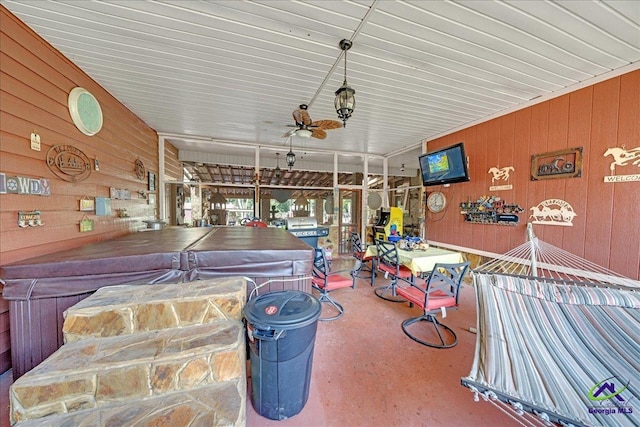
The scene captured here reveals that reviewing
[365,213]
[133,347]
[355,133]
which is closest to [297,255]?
[133,347]

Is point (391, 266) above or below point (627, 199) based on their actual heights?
below

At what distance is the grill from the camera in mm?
5535

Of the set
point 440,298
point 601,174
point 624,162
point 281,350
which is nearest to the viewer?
point 281,350

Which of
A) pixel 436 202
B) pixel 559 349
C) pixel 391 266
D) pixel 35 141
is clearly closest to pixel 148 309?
pixel 35 141

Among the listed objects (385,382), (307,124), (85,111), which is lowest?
(385,382)

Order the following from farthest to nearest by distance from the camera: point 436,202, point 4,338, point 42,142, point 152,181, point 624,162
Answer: point 436,202, point 152,181, point 624,162, point 42,142, point 4,338

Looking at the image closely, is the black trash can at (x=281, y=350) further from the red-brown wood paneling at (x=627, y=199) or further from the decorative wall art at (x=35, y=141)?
the red-brown wood paneling at (x=627, y=199)

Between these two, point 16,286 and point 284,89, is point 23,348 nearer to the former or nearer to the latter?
point 16,286

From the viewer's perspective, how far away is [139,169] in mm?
4160

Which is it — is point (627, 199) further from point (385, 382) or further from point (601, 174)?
point (385, 382)

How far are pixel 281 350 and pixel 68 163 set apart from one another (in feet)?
9.98

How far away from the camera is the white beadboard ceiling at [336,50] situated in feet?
6.35

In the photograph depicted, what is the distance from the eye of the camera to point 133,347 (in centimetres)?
140

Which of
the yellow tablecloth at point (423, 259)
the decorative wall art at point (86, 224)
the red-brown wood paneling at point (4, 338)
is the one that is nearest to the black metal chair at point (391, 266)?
the yellow tablecloth at point (423, 259)
